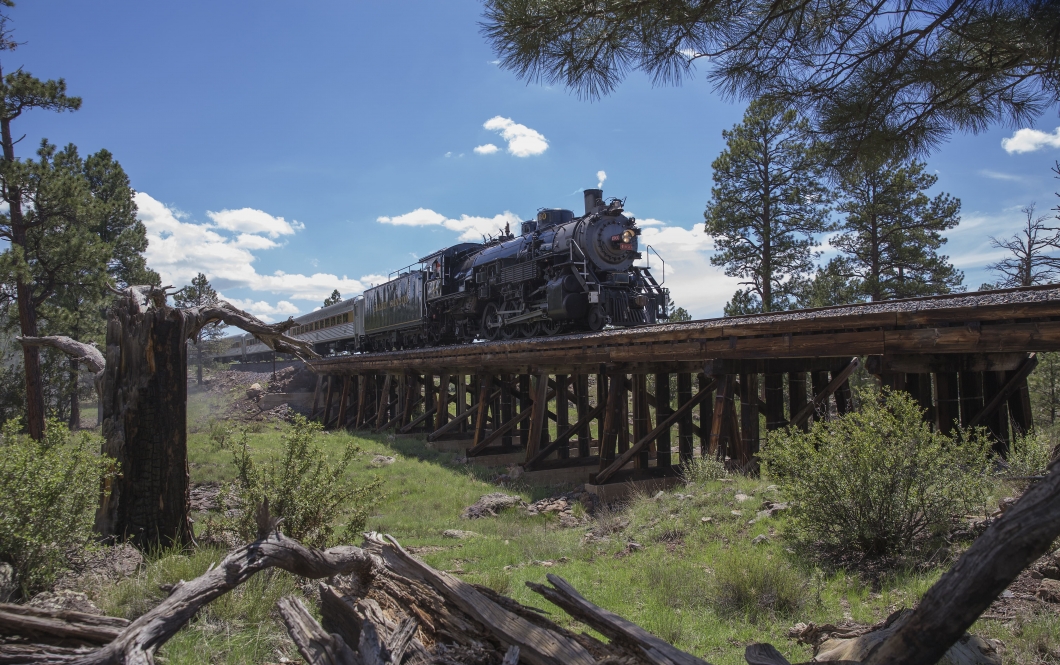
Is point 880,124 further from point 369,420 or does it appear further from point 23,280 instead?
point 369,420

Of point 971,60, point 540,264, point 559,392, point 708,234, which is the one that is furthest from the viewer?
point 708,234

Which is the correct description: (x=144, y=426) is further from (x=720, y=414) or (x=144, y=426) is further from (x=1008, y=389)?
(x=1008, y=389)

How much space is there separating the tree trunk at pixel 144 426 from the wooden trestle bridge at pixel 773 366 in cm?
145

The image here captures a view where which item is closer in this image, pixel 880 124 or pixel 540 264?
pixel 880 124

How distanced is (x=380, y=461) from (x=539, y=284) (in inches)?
215

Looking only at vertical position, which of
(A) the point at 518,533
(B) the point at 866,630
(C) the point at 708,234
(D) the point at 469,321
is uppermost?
(C) the point at 708,234

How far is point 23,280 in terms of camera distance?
12023mm

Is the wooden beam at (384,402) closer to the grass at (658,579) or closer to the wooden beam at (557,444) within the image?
the wooden beam at (557,444)

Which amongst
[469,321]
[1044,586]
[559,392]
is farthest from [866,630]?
[469,321]

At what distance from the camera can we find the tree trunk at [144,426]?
561 centimetres

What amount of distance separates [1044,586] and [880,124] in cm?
326

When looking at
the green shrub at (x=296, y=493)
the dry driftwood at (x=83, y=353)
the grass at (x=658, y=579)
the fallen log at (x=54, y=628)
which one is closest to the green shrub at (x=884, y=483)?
the grass at (x=658, y=579)

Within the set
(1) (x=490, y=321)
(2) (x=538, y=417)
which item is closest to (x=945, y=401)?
(2) (x=538, y=417)

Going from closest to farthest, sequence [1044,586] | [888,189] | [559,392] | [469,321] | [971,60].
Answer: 1. [1044,586]
2. [971,60]
3. [559,392]
4. [469,321]
5. [888,189]
